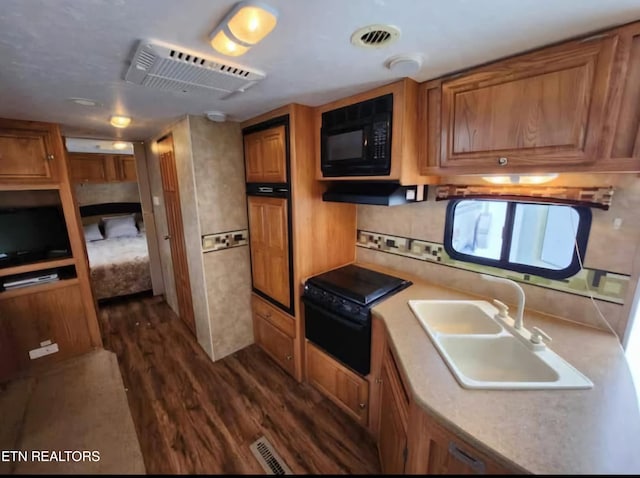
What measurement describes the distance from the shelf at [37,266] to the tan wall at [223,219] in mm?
1098

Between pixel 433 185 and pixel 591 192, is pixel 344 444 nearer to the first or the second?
pixel 433 185

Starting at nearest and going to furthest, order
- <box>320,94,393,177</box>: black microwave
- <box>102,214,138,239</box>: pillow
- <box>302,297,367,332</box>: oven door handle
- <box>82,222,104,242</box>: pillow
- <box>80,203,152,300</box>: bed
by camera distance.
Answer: <box>320,94,393,177</box>: black microwave, <box>302,297,367,332</box>: oven door handle, <box>80,203,152,300</box>: bed, <box>82,222,104,242</box>: pillow, <box>102,214,138,239</box>: pillow

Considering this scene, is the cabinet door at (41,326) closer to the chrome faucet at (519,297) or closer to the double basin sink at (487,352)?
the double basin sink at (487,352)

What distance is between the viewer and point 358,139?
163 centimetres

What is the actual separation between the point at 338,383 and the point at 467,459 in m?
1.20

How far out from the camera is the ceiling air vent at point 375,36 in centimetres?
92

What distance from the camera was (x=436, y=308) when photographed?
1.59 meters

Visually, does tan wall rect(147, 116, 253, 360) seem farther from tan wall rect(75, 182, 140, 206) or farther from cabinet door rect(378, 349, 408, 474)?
tan wall rect(75, 182, 140, 206)

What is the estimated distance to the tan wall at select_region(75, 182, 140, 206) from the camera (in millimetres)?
4234

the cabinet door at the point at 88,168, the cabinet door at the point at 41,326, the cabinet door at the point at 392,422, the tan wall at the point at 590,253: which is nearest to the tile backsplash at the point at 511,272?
the tan wall at the point at 590,253

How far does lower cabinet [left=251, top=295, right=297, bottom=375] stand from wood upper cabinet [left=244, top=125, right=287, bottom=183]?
111 cm

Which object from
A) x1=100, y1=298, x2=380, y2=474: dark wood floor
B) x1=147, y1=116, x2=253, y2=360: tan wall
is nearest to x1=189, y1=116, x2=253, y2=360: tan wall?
x1=147, y1=116, x2=253, y2=360: tan wall

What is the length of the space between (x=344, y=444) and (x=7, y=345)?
8.52 feet

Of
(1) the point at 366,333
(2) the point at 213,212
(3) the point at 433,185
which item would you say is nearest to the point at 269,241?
(2) the point at 213,212
